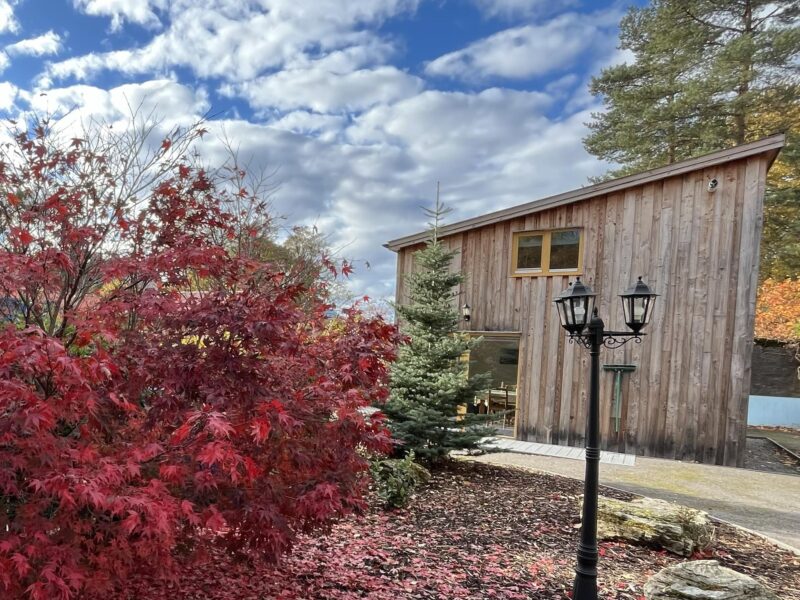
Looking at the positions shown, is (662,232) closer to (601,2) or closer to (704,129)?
(601,2)

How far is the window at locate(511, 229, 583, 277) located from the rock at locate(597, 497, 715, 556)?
16.6 feet

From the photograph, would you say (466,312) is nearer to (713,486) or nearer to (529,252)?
(529,252)

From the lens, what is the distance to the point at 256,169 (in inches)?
275

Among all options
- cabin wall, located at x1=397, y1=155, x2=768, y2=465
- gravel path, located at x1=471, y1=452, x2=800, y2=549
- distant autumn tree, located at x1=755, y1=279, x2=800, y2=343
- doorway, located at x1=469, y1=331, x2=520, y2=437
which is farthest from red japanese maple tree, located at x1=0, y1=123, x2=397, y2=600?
distant autumn tree, located at x1=755, y1=279, x2=800, y2=343

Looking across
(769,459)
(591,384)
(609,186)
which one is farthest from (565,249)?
(591,384)

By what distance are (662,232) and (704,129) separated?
32.7ft

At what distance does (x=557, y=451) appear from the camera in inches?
319

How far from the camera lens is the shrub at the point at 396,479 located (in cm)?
468

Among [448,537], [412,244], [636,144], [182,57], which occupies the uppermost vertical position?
[636,144]

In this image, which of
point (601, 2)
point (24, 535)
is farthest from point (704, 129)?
point (24, 535)

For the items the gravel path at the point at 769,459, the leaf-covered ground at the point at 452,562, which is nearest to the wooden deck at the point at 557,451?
the gravel path at the point at 769,459

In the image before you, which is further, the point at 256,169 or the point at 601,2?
the point at 256,169

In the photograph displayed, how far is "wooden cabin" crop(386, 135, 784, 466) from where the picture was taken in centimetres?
759

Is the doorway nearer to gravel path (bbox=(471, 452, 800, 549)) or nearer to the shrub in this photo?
gravel path (bbox=(471, 452, 800, 549))
